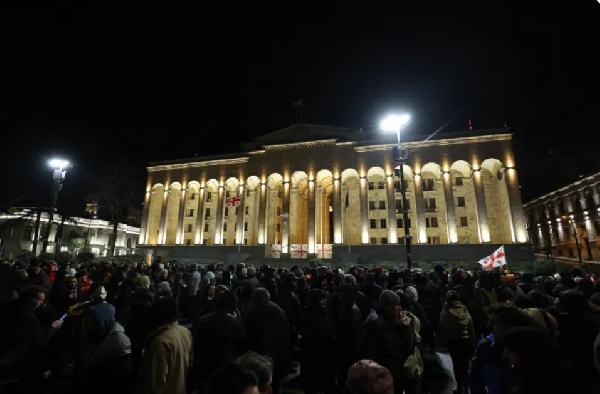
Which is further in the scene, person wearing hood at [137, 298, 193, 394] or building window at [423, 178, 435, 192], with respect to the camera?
building window at [423, 178, 435, 192]

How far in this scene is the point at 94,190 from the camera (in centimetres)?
3847

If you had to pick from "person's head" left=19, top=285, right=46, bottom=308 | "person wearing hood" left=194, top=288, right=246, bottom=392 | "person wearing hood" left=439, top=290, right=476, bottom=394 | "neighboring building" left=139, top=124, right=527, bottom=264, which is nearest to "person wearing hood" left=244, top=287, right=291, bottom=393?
"person wearing hood" left=194, top=288, right=246, bottom=392

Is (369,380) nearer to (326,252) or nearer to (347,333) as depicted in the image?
(347,333)

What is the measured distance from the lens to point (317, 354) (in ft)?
15.0

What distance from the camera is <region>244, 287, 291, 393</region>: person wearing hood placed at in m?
4.36

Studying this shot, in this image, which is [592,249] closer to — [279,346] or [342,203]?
[342,203]

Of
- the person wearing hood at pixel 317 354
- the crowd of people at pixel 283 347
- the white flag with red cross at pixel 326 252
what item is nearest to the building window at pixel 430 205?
the white flag with red cross at pixel 326 252

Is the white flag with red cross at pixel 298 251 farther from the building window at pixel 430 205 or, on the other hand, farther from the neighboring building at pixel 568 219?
the neighboring building at pixel 568 219

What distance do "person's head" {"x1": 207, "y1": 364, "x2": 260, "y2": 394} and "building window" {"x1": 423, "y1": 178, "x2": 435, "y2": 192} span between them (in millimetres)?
38252

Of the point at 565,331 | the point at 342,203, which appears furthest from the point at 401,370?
the point at 342,203

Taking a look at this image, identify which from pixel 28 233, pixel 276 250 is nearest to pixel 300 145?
pixel 276 250

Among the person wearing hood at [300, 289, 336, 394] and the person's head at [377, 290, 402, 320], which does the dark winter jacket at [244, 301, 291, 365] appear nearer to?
the person wearing hood at [300, 289, 336, 394]

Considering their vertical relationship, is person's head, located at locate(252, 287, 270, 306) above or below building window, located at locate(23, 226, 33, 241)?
below

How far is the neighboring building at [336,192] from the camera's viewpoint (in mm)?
33938
